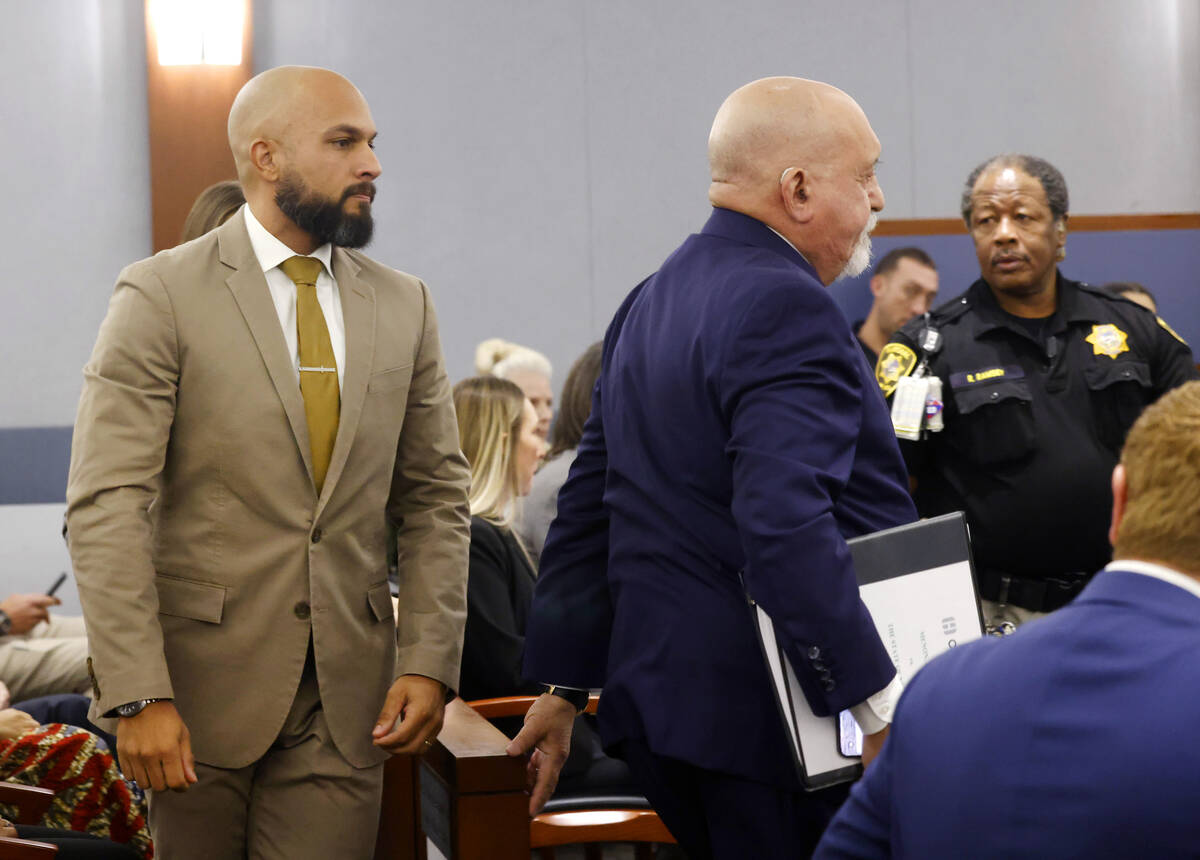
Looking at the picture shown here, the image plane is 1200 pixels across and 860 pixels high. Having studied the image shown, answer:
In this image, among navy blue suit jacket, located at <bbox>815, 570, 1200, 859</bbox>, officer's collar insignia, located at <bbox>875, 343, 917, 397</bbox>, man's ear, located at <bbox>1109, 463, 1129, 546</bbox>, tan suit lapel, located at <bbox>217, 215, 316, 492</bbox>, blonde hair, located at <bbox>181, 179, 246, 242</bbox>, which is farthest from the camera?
officer's collar insignia, located at <bbox>875, 343, 917, 397</bbox>

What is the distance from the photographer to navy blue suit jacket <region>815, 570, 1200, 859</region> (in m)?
0.90

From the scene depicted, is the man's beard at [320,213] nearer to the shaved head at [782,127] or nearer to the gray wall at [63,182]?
the shaved head at [782,127]

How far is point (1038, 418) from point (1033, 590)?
1.20 feet

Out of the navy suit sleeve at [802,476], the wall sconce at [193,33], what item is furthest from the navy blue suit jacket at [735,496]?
A: the wall sconce at [193,33]

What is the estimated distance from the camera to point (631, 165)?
17.6 feet

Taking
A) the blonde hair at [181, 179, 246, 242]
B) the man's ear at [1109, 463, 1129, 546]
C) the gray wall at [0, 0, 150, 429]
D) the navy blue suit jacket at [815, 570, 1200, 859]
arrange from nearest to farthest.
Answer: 1. the navy blue suit jacket at [815, 570, 1200, 859]
2. the man's ear at [1109, 463, 1129, 546]
3. the blonde hair at [181, 179, 246, 242]
4. the gray wall at [0, 0, 150, 429]

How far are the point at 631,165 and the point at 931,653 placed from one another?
4031 mm

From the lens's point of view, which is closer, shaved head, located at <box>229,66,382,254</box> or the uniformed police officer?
shaved head, located at <box>229,66,382,254</box>

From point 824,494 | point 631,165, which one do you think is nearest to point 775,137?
point 824,494

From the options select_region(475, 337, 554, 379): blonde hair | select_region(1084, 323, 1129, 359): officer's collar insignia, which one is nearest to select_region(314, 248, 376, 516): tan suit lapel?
select_region(1084, 323, 1129, 359): officer's collar insignia

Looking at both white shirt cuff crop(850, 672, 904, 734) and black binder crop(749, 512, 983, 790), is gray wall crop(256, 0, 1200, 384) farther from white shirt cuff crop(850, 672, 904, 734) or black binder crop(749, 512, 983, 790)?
white shirt cuff crop(850, 672, 904, 734)

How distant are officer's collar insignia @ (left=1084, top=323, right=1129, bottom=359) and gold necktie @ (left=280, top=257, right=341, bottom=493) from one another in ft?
5.82

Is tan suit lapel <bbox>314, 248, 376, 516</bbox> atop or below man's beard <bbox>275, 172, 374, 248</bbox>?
below

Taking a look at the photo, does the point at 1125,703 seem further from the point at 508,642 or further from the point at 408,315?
the point at 508,642
